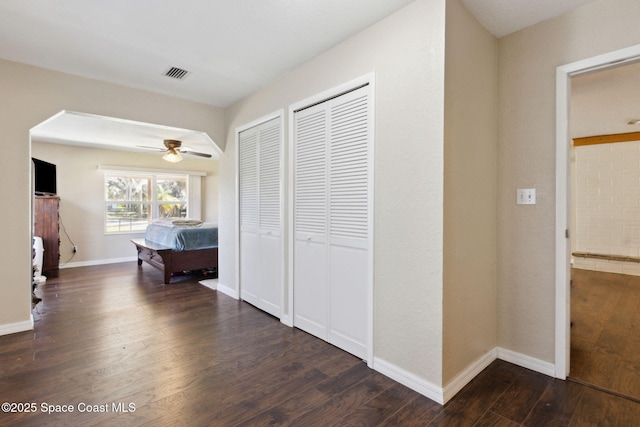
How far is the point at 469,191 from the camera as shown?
1.99 m

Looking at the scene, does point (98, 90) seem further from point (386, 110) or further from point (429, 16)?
point (429, 16)

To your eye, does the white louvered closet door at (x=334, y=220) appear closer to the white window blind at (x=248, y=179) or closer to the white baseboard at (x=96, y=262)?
the white window blind at (x=248, y=179)

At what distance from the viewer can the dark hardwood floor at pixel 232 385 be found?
163cm

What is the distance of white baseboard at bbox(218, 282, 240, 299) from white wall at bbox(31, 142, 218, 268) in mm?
3511

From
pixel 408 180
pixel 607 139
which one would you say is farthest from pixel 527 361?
pixel 607 139

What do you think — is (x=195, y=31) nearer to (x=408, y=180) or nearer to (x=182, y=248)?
(x=408, y=180)

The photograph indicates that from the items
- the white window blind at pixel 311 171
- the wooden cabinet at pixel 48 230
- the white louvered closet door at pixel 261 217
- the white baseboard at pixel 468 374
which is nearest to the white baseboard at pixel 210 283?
the white louvered closet door at pixel 261 217

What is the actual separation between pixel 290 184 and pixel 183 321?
1.75 metres

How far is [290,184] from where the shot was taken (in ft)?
9.43

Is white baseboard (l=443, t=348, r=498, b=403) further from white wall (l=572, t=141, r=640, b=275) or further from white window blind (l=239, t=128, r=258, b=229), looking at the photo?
white wall (l=572, t=141, r=640, b=275)

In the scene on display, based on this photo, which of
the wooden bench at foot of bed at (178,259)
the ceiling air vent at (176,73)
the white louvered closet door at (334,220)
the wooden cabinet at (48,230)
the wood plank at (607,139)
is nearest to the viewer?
the white louvered closet door at (334,220)

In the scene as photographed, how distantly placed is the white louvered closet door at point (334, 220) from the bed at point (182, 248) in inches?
103

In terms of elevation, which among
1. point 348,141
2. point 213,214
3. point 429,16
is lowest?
point 213,214

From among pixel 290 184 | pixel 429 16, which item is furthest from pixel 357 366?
pixel 429 16
